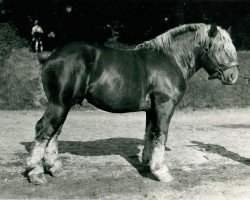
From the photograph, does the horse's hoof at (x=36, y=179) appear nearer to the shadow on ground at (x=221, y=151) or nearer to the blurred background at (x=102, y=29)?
the shadow on ground at (x=221, y=151)

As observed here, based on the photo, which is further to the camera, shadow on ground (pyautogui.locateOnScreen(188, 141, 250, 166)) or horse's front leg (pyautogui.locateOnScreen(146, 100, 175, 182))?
shadow on ground (pyautogui.locateOnScreen(188, 141, 250, 166))

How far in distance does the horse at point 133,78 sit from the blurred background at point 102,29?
9931 millimetres

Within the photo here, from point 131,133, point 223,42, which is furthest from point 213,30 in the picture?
point 131,133

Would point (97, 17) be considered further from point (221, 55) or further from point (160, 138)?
point (160, 138)

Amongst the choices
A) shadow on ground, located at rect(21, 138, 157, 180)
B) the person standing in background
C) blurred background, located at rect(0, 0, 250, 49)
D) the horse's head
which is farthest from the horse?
the person standing in background

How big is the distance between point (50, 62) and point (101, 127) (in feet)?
21.0

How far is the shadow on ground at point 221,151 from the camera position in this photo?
942 centimetres

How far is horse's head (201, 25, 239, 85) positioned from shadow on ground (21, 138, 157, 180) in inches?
85.1

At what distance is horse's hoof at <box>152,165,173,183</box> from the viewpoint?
7.48 meters

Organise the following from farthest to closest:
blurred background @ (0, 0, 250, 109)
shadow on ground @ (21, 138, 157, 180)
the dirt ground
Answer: blurred background @ (0, 0, 250, 109)
shadow on ground @ (21, 138, 157, 180)
the dirt ground

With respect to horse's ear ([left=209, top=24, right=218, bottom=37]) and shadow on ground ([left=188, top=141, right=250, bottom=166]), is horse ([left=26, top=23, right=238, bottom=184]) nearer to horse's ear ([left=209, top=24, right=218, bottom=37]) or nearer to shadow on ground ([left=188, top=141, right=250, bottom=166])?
horse's ear ([left=209, top=24, right=218, bottom=37])

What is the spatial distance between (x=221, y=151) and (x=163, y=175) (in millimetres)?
3071

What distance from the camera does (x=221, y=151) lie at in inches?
401

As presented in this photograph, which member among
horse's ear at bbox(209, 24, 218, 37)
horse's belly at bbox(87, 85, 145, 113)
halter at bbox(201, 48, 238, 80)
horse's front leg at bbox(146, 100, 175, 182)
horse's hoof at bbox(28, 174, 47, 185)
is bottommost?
horse's hoof at bbox(28, 174, 47, 185)
